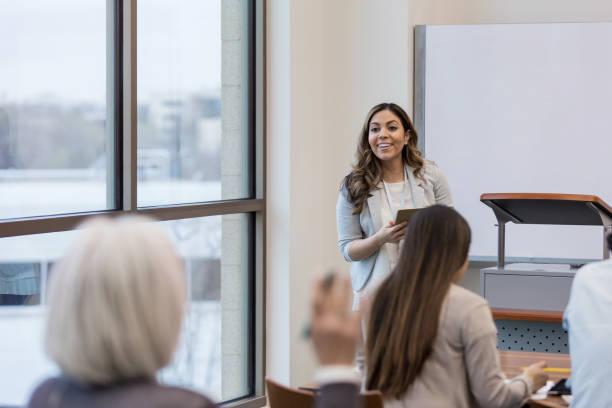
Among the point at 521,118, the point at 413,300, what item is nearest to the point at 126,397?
the point at 413,300

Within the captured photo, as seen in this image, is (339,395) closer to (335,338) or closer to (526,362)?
(335,338)

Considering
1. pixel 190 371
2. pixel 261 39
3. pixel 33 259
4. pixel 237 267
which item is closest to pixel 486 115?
pixel 261 39

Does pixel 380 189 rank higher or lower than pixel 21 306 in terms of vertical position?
higher

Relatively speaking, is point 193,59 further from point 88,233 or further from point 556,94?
point 88,233

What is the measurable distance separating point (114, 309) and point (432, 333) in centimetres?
106

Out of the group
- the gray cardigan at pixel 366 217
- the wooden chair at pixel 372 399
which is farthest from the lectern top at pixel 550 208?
the wooden chair at pixel 372 399

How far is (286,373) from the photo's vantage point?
4.84m

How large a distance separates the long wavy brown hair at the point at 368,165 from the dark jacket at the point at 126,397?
7.55ft

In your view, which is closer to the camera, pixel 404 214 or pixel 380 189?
pixel 404 214

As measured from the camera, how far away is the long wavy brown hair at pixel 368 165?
3.56 meters

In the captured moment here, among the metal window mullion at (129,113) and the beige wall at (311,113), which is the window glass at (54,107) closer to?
the metal window mullion at (129,113)

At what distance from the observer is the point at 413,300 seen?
7.01 feet

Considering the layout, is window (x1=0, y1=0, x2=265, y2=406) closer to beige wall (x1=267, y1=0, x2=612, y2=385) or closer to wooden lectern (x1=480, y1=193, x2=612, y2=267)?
beige wall (x1=267, y1=0, x2=612, y2=385)

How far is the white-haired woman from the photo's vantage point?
1.27 metres
